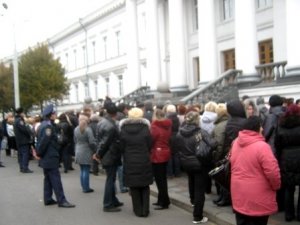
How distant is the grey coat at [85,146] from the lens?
11.5 m

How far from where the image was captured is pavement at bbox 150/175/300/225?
8.01 m

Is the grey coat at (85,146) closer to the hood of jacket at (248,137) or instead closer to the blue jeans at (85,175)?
the blue jeans at (85,175)

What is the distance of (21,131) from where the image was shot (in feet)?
53.0

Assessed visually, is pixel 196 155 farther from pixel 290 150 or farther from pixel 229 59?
pixel 229 59

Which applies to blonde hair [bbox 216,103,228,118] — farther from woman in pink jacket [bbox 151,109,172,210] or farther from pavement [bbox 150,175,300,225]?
pavement [bbox 150,175,300,225]

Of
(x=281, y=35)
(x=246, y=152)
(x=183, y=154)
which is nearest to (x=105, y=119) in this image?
(x=183, y=154)

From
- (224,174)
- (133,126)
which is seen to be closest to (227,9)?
(133,126)

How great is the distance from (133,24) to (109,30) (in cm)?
1145

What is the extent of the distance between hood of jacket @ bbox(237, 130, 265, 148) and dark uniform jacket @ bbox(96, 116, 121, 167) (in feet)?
12.6

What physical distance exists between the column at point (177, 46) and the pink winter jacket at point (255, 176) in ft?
74.3

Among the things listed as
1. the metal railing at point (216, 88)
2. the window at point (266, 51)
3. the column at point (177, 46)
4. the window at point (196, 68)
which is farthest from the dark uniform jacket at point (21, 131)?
the window at point (196, 68)

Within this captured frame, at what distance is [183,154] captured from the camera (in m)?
8.34

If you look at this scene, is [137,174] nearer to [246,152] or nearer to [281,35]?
[246,152]

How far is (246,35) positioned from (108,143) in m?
15.0
